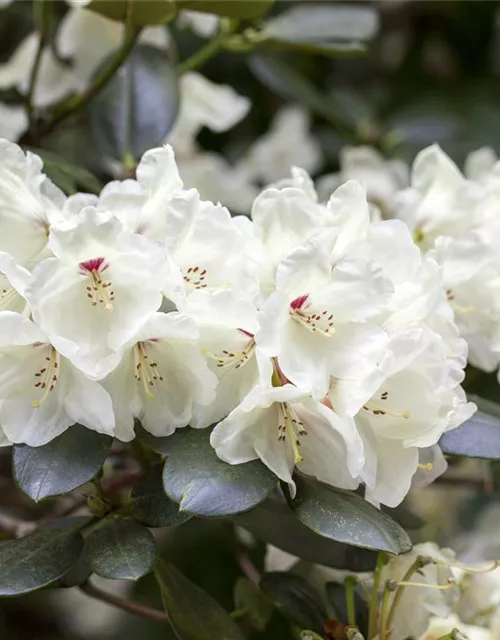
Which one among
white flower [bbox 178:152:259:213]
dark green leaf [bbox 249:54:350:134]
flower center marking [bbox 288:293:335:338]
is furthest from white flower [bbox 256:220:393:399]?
dark green leaf [bbox 249:54:350:134]

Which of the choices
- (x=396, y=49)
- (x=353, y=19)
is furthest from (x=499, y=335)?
(x=396, y=49)

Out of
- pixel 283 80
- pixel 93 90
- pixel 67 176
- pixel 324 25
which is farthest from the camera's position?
pixel 283 80

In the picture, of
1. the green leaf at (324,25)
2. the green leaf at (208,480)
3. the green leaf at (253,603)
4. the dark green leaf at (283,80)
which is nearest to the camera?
the green leaf at (208,480)

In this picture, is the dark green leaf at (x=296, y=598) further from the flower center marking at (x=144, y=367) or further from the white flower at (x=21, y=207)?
the white flower at (x=21, y=207)

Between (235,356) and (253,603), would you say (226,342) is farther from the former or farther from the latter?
(253,603)

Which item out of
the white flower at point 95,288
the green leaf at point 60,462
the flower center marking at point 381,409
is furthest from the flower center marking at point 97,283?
the flower center marking at point 381,409

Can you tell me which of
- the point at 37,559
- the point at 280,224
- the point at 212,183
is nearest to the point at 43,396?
the point at 37,559
